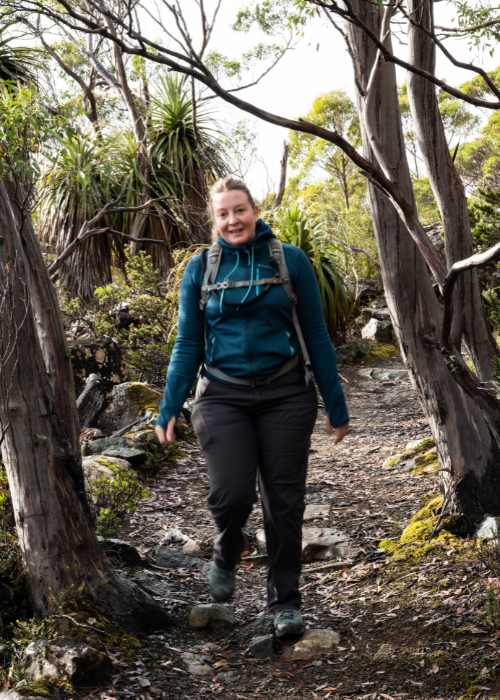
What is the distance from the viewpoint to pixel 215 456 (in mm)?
3508

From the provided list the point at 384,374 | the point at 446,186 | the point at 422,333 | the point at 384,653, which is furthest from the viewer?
the point at 384,374

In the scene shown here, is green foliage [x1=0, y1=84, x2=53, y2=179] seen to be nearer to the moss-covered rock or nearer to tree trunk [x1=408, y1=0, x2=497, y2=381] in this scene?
tree trunk [x1=408, y1=0, x2=497, y2=381]

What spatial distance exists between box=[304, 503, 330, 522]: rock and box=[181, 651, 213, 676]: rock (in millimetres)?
1953

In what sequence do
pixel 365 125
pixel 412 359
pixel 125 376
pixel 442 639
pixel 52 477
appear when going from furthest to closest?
pixel 125 376 < pixel 412 359 < pixel 365 125 < pixel 52 477 < pixel 442 639

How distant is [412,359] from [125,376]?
5206mm

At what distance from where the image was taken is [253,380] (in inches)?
136

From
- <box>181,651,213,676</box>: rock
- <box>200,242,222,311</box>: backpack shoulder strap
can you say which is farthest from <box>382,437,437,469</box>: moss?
<box>200,242,222,311</box>: backpack shoulder strap

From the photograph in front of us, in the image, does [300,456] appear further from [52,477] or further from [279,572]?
[52,477]

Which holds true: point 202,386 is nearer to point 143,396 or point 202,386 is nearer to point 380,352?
point 143,396

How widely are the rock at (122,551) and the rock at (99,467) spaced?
2.76 feet

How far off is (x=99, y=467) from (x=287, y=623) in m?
2.61

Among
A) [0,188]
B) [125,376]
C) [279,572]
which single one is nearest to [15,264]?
[0,188]

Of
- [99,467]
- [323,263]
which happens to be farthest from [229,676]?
[323,263]

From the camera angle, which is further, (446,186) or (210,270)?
(446,186)
